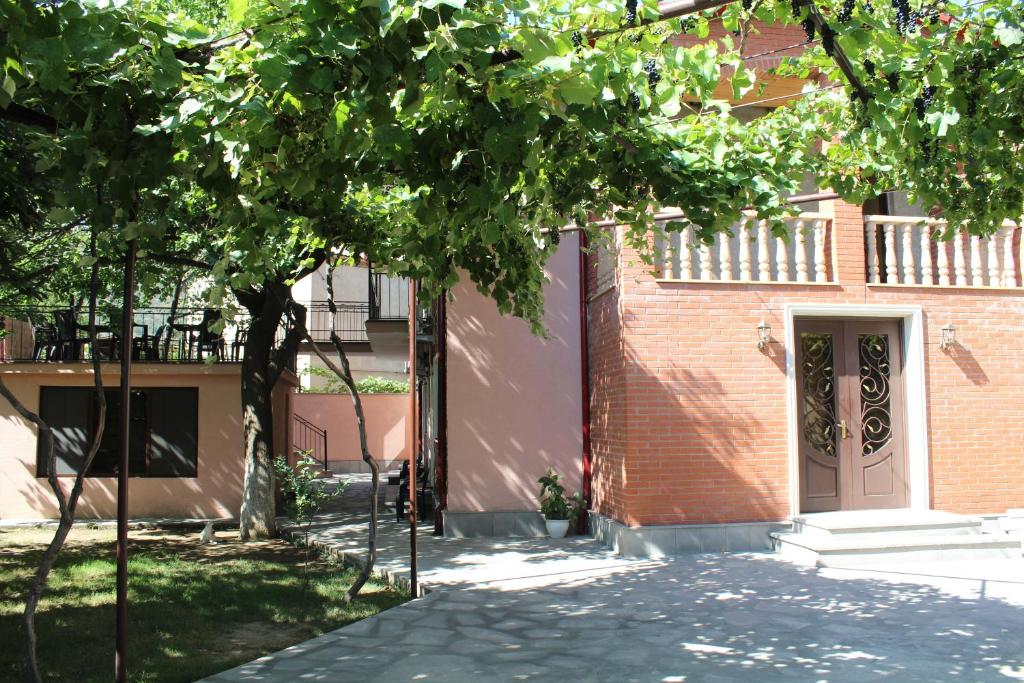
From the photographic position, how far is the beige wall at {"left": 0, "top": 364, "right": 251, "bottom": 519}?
13328mm

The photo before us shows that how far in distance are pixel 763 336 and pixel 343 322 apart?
18.0 meters

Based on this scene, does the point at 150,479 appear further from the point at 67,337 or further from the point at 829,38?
the point at 829,38

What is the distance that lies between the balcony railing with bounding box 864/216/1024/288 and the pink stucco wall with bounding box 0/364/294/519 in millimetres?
9700

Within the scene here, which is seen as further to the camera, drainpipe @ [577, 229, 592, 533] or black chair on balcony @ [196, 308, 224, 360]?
black chair on balcony @ [196, 308, 224, 360]

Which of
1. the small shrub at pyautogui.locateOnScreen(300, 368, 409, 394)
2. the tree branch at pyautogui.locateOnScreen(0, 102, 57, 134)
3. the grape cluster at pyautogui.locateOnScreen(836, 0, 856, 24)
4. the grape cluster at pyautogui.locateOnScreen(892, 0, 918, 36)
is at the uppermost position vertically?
the grape cluster at pyautogui.locateOnScreen(892, 0, 918, 36)

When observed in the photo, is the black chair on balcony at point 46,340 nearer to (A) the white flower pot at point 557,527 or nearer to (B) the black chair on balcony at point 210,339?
(B) the black chair on balcony at point 210,339

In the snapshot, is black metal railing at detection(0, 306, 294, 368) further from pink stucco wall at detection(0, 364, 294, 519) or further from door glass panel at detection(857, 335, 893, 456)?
door glass panel at detection(857, 335, 893, 456)

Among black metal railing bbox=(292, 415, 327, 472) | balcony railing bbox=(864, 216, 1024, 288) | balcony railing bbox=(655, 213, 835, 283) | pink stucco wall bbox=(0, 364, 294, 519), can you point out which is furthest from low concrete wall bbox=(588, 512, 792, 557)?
black metal railing bbox=(292, 415, 327, 472)

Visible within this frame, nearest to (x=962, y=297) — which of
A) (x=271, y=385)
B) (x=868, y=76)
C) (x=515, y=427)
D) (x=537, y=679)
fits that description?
(x=515, y=427)

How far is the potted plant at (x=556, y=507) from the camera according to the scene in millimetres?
10031

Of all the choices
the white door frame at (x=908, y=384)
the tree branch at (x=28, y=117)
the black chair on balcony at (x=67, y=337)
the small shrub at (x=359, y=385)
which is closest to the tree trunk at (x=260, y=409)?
the black chair on balcony at (x=67, y=337)

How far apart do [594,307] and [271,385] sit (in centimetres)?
454

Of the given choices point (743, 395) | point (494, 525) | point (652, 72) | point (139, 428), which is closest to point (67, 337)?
point (139, 428)

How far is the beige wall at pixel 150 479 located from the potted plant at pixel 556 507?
5910mm
